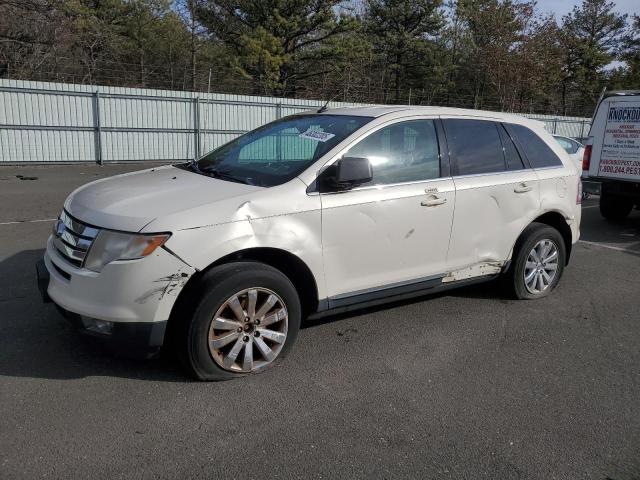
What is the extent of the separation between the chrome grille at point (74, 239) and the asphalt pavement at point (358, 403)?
2.48 feet

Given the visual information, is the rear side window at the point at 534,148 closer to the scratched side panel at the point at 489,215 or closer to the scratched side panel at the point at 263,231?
the scratched side panel at the point at 489,215

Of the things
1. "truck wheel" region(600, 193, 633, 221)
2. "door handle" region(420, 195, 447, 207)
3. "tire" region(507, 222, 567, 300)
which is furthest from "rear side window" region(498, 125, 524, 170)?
"truck wheel" region(600, 193, 633, 221)

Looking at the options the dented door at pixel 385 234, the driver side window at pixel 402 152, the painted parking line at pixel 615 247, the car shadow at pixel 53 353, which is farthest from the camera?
the painted parking line at pixel 615 247

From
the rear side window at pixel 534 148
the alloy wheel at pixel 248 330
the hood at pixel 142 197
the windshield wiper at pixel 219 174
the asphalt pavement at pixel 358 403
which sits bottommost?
the asphalt pavement at pixel 358 403

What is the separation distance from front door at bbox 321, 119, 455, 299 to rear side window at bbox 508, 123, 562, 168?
1.12m

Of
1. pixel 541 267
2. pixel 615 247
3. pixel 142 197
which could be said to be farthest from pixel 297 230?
pixel 615 247

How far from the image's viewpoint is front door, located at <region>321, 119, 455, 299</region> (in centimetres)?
374

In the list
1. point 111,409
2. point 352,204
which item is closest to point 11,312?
point 111,409

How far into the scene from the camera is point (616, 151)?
8.85m

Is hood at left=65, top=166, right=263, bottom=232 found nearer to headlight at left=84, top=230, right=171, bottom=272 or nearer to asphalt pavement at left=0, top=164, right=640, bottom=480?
headlight at left=84, top=230, right=171, bottom=272

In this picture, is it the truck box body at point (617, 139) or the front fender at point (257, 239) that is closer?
the front fender at point (257, 239)

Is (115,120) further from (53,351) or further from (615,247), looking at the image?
(53,351)

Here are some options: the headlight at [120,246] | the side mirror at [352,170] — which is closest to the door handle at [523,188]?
the side mirror at [352,170]

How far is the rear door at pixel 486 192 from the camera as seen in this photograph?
4.41 meters
